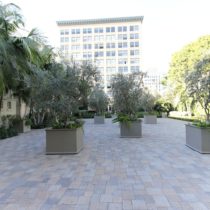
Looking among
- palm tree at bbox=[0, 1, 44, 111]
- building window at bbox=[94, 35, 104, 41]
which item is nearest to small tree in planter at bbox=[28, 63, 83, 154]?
palm tree at bbox=[0, 1, 44, 111]

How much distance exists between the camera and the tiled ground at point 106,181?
2.90m

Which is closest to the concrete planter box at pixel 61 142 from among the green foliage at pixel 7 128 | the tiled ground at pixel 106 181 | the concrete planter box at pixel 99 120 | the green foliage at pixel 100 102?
the tiled ground at pixel 106 181

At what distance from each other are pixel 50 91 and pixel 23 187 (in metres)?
2.99

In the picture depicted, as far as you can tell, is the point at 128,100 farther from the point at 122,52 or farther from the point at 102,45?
the point at 102,45

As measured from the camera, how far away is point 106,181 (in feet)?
12.4

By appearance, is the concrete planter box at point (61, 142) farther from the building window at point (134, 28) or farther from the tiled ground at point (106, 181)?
the building window at point (134, 28)

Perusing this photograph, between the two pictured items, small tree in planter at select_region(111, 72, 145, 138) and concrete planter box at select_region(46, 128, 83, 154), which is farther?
small tree in planter at select_region(111, 72, 145, 138)

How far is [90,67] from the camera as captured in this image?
24.5 feet

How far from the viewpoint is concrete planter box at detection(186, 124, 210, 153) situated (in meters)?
5.85

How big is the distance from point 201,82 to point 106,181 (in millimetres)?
4527

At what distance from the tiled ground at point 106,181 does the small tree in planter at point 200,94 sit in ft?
1.36

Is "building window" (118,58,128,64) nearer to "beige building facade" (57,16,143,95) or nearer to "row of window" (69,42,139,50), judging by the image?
"beige building facade" (57,16,143,95)

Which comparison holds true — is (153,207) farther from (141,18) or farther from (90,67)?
(141,18)

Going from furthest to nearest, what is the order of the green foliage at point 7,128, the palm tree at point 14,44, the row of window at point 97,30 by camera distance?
the row of window at point 97,30, the green foliage at point 7,128, the palm tree at point 14,44
